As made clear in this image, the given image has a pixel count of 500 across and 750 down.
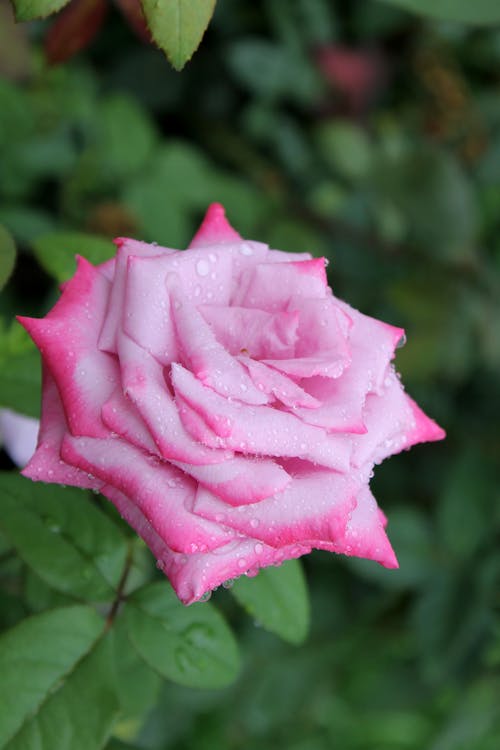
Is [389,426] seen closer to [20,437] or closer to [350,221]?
[20,437]

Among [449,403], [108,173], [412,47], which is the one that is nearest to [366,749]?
[449,403]

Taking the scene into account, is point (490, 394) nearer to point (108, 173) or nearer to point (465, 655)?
point (465, 655)

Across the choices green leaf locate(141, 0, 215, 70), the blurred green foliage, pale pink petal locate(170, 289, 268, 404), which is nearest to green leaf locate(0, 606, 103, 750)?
pale pink petal locate(170, 289, 268, 404)

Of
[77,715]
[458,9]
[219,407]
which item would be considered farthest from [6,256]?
[458,9]

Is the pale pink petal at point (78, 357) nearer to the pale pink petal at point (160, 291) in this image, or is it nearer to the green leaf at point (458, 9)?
the pale pink petal at point (160, 291)

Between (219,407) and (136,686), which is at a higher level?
(219,407)

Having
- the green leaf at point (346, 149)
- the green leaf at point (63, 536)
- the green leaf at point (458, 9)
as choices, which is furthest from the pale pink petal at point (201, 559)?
the green leaf at point (346, 149)
